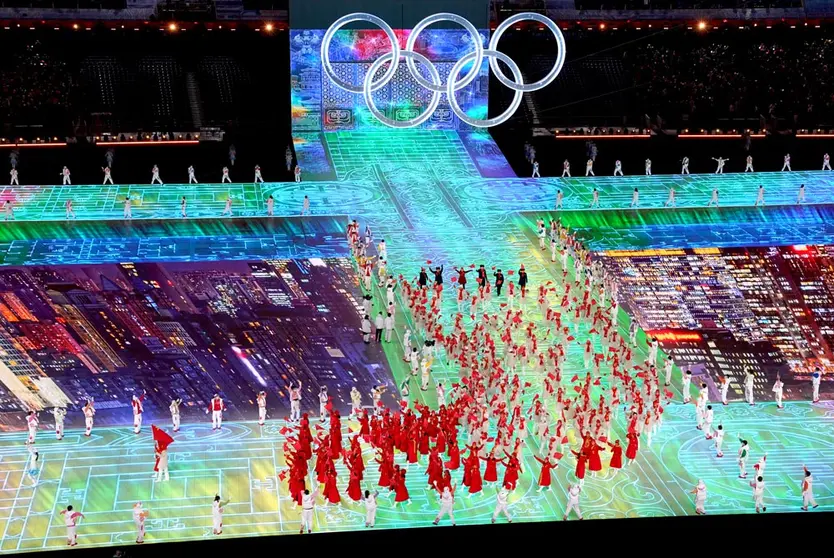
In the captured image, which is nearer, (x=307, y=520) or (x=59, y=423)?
(x=307, y=520)

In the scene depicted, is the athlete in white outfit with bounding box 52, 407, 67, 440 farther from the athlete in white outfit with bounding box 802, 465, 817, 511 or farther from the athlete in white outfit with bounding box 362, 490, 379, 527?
the athlete in white outfit with bounding box 802, 465, 817, 511

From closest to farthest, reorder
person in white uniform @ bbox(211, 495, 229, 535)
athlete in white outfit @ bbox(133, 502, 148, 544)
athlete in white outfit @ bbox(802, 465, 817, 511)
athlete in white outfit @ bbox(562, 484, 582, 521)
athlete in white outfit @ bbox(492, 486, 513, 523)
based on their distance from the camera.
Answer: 1. athlete in white outfit @ bbox(133, 502, 148, 544)
2. person in white uniform @ bbox(211, 495, 229, 535)
3. athlete in white outfit @ bbox(492, 486, 513, 523)
4. athlete in white outfit @ bbox(562, 484, 582, 521)
5. athlete in white outfit @ bbox(802, 465, 817, 511)

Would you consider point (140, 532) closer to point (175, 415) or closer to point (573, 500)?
point (175, 415)

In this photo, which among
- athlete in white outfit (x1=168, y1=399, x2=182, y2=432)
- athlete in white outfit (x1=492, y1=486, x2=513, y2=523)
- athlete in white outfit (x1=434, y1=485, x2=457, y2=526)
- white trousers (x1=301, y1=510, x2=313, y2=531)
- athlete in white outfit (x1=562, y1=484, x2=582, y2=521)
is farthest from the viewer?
athlete in white outfit (x1=168, y1=399, x2=182, y2=432)

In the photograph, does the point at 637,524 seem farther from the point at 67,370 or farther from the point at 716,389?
the point at 67,370

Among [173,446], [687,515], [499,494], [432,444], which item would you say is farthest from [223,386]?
[687,515]

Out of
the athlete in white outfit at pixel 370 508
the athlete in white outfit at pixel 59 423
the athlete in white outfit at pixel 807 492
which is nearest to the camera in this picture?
the athlete in white outfit at pixel 370 508

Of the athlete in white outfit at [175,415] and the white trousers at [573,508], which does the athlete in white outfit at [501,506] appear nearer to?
the white trousers at [573,508]

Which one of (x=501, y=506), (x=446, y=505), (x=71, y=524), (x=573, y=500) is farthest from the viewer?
(x=573, y=500)

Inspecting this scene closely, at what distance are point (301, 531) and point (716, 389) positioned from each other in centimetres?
1551

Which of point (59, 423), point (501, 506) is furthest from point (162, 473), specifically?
point (501, 506)

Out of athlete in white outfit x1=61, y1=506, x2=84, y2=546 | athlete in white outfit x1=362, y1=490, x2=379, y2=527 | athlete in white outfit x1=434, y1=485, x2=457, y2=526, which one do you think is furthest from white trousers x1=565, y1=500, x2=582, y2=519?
athlete in white outfit x1=61, y1=506, x2=84, y2=546

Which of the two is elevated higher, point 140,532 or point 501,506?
point 501,506

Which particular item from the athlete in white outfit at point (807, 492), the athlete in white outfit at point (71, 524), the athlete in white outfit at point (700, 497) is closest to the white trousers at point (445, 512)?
the athlete in white outfit at point (700, 497)
